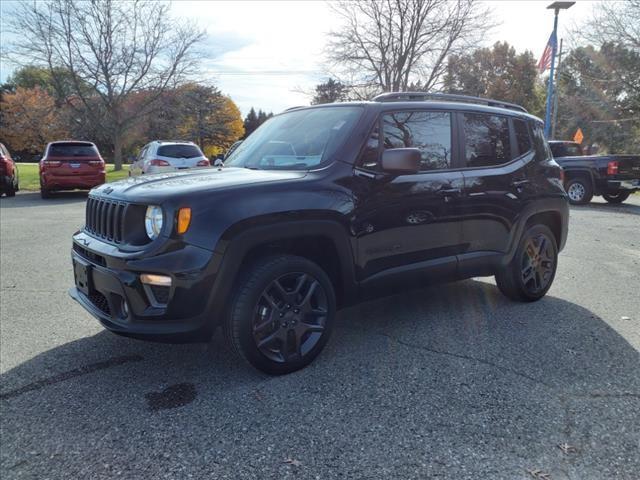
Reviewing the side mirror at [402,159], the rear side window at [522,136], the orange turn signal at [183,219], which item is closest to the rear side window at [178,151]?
the rear side window at [522,136]

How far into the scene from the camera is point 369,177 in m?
3.33

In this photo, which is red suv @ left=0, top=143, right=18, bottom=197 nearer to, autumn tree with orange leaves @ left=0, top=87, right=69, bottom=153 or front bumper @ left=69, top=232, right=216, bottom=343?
front bumper @ left=69, top=232, right=216, bottom=343

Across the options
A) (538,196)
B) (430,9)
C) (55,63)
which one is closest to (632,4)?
(430,9)

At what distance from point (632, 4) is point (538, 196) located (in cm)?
2415

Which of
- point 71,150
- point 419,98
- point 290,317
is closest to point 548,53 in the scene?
point 71,150

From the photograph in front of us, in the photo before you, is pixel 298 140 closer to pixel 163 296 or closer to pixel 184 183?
pixel 184 183

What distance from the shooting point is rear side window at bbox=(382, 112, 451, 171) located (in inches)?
141

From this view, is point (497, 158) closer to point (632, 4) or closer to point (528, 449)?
point (528, 449)

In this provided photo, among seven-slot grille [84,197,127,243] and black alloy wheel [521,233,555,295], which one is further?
black alloy wheel [521,233,555,295]

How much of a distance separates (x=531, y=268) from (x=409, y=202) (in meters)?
1.81

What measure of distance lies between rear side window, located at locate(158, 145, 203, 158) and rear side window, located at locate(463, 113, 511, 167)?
10398 millimetres

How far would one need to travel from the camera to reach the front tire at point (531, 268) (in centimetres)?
438

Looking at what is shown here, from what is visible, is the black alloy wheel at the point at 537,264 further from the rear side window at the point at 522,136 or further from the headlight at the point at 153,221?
the headlight at the point at 153,221

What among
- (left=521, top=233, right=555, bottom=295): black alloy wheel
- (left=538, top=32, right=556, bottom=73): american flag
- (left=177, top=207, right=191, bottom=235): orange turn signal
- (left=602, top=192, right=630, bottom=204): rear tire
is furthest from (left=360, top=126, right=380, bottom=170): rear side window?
(left=538, top=32, right=556, bottom=73): american flag
